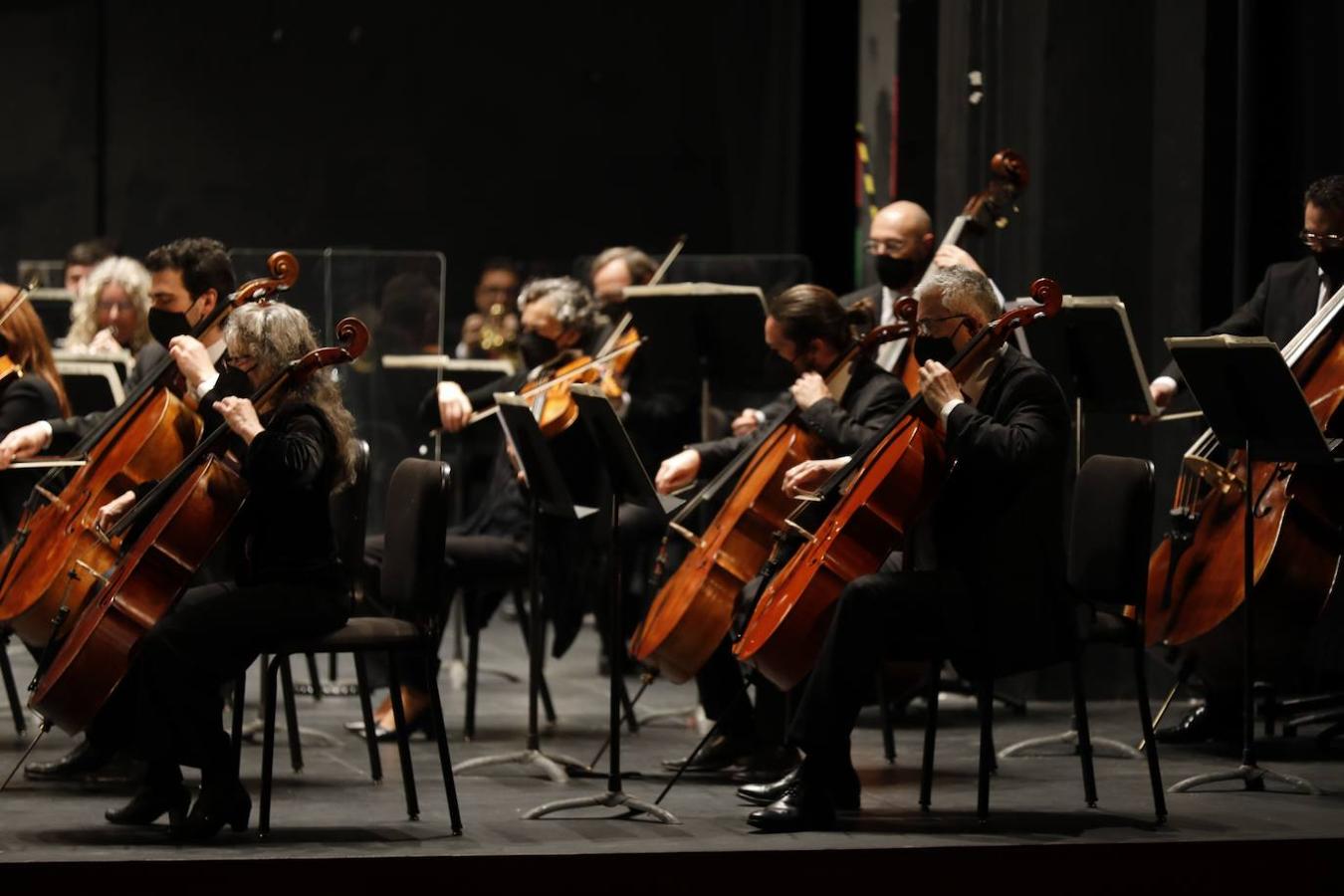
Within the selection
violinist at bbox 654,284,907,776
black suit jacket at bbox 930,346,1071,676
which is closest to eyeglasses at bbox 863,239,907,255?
violinist at bbox 654,284,907,776

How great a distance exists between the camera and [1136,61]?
6352mm

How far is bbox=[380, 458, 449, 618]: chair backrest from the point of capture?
14.2 feet

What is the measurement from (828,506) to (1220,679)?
4.65ft

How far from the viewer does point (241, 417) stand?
4.13 meters

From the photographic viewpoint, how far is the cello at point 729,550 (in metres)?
4.81

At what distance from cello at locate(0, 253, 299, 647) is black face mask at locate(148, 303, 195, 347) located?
0.21 meters

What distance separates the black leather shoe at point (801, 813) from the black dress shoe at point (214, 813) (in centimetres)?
99

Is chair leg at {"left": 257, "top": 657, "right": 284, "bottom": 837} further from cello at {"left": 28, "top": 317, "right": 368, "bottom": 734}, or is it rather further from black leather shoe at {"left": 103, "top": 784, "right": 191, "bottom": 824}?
cello at {"left": 28, "top": 317, "right": 368, "bottom": 734}

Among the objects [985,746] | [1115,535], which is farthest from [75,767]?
[1115,535]

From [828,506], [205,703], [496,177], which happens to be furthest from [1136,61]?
[496,177]

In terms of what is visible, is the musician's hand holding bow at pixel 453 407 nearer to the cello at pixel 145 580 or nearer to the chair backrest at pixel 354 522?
the chair backrest at pixel 354 522

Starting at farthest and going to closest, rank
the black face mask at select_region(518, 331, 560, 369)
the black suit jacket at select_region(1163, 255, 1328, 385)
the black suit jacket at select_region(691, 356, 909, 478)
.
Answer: the black face mask at select_region(518, 331, 560, 369) → the black suit jacket at select_region(1163, 255, 1328, 385) → the black suit jacket at select_region(691, 356, 909, 478)

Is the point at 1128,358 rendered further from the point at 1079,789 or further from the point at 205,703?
the point at 205,703

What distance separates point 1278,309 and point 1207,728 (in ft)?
3.53
